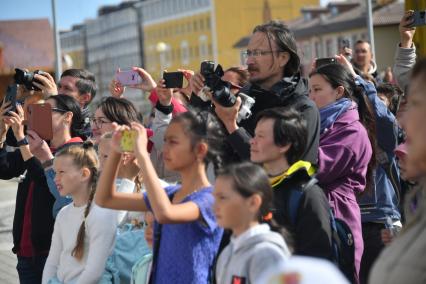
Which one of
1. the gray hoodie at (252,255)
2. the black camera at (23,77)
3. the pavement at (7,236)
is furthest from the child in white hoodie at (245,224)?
the pavement at (7,236)

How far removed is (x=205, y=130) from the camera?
476 centimetres

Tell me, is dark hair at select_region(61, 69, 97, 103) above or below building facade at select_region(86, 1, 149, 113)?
below

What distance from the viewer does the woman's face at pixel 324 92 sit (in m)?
6.04

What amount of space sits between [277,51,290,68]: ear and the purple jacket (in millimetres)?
470

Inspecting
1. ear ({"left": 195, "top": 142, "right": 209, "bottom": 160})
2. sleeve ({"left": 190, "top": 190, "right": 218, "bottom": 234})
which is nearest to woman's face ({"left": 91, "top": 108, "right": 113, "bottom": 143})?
ear ({"left": 195, "top": 142, "right": 209, "bottom": 160})

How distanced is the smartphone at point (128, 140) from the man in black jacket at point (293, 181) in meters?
0.66

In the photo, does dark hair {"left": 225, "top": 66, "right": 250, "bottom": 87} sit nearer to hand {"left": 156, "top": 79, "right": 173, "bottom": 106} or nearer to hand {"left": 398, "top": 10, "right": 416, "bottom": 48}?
hand {"left": 156, "top": 79, "right": 173, "bottom": 106}

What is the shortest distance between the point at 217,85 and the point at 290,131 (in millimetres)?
552

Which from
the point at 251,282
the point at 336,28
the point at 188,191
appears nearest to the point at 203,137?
the point at 188,191

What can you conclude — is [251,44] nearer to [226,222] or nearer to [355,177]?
[355,177]

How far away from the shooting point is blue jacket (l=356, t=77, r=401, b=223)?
6.46 metres

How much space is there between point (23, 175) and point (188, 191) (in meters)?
2.64

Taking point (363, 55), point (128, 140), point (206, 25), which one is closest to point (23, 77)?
point (128, 140)

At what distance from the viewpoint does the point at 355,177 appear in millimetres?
5625
